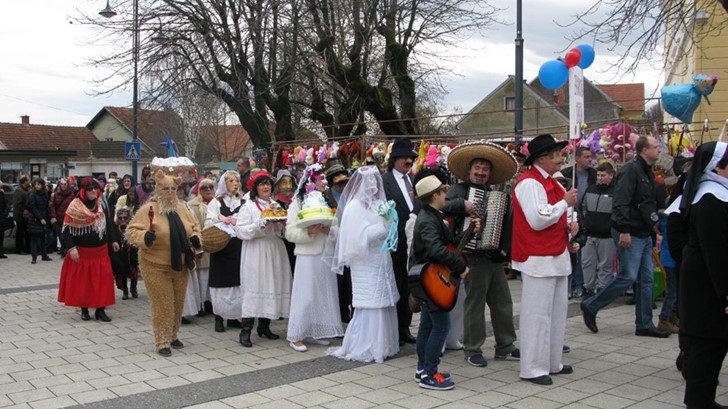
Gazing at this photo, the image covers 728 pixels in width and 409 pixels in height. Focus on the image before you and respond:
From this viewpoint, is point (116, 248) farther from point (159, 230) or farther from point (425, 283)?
point (425, 283)

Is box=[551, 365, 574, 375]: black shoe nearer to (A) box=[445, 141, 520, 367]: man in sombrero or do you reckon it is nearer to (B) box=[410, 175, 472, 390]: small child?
(A) box=[445, 141, 520, 367]: man in sombrero

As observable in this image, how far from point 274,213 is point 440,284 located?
2.39 meters

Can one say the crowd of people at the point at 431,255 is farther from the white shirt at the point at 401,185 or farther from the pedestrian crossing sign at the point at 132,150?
the pedestrian crossing sign at the point at 132,150

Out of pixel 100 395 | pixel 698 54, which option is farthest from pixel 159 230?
pixel 698 54

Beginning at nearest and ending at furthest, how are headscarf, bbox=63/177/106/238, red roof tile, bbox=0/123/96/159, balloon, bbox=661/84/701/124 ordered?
headscarf, bbox=63/177/106/238 → balloon, bbox=661/84/701/124 → red roof tile, bbox=0/123/96/159

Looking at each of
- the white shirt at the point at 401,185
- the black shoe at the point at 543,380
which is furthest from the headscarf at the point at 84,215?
the black shoe at the point at 543,380

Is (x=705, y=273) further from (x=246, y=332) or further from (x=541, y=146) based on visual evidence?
(x=246, y=332)

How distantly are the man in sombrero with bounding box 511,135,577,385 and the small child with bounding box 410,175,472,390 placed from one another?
455 mm

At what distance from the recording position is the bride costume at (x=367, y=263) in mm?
6500

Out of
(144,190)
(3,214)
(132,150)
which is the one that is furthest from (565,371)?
(132,150)

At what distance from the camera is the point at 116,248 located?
9.56m

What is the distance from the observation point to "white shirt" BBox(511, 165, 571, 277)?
5.60m

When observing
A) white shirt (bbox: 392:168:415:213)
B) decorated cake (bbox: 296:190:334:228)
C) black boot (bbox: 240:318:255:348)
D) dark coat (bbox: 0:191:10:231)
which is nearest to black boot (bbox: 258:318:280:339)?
black boot (bbox: 240:318:255:348)

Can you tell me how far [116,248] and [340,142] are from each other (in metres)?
5.11
